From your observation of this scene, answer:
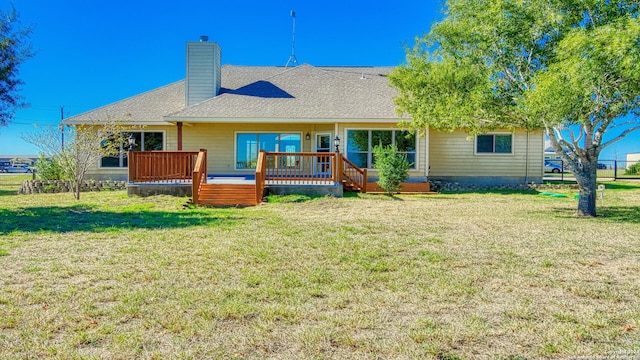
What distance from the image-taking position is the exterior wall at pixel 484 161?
18391 mm

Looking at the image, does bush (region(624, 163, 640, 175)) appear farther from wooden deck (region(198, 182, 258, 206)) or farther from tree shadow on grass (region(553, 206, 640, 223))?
wooden deck (region(198, 182, 258, 206))

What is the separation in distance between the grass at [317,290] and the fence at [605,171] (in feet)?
29.8

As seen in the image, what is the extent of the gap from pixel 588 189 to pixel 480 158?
28.1 ft

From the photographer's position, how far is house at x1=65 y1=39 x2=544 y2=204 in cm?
1730

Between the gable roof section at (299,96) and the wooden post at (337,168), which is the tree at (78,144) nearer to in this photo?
the gable roof section at (299,96)

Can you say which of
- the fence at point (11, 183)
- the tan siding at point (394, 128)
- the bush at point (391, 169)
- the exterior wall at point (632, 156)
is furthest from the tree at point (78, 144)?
the exterior wall at point (632, 156)

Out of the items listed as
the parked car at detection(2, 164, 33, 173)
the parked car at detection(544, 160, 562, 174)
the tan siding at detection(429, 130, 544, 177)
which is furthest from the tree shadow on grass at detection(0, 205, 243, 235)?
the parked car at detection(544, 160, 562, 174)

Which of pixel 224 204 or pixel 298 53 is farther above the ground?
pixel 298 53

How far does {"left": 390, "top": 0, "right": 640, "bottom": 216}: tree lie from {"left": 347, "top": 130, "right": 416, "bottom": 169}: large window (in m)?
5.47

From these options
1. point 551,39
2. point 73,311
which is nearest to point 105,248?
point 73,311

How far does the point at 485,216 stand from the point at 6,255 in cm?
876

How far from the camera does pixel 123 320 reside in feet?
11.5

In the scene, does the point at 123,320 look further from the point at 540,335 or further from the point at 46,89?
the point at 46,89

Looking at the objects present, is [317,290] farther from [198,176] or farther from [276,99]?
[276,99]
